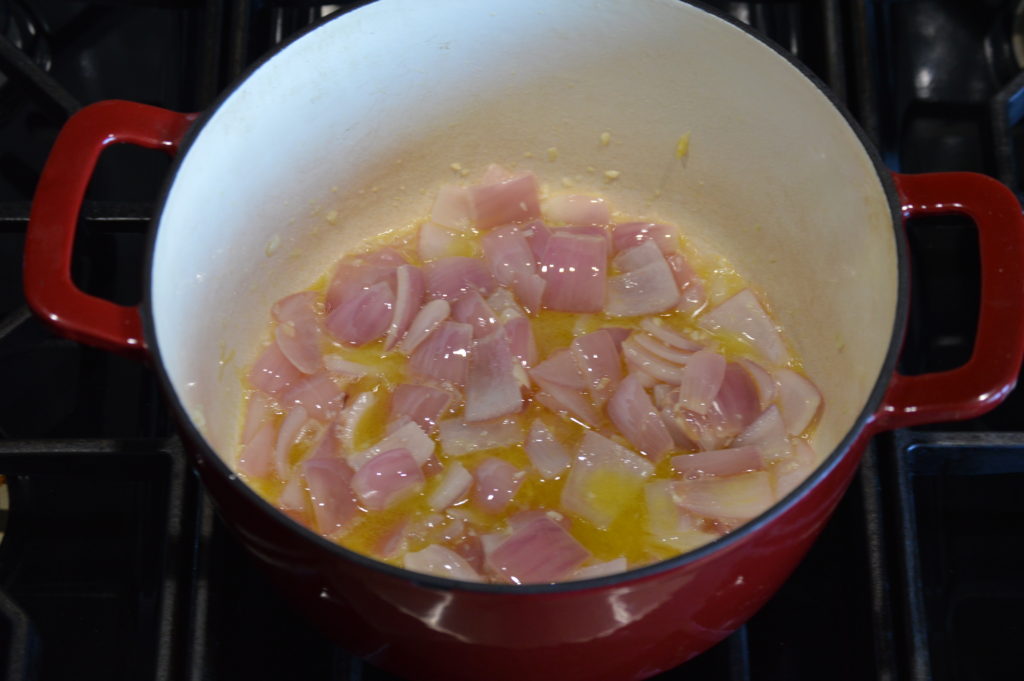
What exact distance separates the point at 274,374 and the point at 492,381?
0.86 ft

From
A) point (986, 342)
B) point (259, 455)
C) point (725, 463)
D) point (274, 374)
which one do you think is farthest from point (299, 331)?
point (986, 342)

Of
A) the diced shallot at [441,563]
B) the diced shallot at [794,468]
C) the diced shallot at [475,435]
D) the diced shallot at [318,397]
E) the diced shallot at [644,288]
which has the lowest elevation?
the diced shallot at [441,563]

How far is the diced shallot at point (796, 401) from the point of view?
117 cm

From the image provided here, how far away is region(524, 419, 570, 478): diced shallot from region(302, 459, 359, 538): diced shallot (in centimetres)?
19

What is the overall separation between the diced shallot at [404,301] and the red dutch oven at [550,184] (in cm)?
13

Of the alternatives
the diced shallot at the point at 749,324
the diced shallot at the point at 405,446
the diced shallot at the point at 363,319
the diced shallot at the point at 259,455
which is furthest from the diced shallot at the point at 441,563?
the diced shallot at the point at 749,324

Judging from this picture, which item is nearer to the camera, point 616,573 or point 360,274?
point 616,573

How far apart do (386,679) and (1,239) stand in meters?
0.71

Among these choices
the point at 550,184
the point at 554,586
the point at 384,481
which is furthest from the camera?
the point at 550,184

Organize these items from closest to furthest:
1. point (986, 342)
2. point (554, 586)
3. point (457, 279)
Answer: point (554, 586)
point (986, 342)
point (457, 279)

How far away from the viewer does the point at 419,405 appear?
46.1 inches

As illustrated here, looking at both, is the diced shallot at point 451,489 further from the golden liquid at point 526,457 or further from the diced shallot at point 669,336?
the diced shallot at point 669,336

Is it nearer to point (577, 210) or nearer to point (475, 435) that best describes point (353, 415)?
point (475, 435)

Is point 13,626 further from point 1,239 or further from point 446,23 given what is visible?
point 446,23
